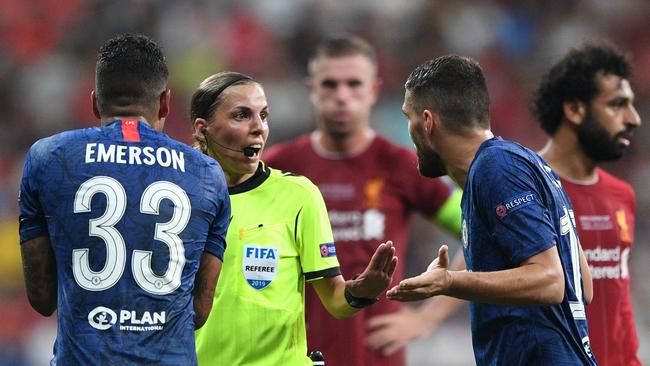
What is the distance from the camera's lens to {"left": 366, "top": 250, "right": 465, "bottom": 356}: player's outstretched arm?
6.65 m

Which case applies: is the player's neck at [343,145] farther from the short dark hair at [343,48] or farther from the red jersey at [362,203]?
the short dark hair at [343,48]

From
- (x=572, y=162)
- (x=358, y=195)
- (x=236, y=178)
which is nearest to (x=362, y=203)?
(x=358, y=195)

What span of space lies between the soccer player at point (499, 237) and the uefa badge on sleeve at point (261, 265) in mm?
801

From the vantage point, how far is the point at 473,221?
14.6 ft

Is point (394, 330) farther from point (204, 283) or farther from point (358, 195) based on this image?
point (204, 283)

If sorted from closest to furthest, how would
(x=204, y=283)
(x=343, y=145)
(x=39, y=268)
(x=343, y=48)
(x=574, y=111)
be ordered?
(x=39, y=268) < (x=204, y=283) < (x=574, y=111) < (x=343, y=145) < (x=343, y=48)

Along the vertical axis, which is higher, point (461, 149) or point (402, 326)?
point (461, 149)

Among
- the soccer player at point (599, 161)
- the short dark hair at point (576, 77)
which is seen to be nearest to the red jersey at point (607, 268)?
the soccer player at point (599, 161)

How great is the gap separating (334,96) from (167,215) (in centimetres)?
333

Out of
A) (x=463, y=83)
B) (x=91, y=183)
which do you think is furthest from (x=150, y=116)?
(x=463, y=83)

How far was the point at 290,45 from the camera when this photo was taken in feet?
44.4

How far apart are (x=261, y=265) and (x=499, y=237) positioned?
3.87 ft

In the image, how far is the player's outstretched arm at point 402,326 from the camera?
21.8ft

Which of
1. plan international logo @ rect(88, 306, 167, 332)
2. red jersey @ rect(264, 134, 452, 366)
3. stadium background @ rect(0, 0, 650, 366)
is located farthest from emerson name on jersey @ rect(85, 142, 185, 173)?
stadium background @ rect(0, 0, 650, 366)
